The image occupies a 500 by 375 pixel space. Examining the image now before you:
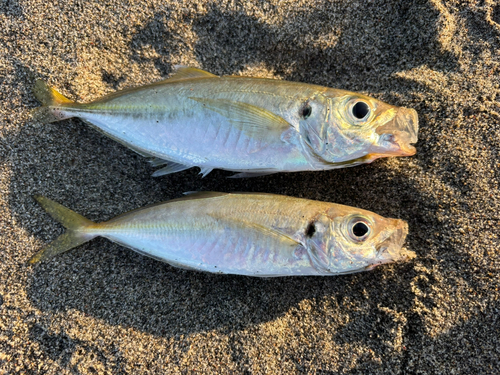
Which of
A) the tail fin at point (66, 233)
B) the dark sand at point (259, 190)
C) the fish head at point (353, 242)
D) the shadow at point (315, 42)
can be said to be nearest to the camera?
the fish head at point (353, 242)

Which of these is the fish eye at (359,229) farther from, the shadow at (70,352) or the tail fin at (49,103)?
the tail fin at (49,103)

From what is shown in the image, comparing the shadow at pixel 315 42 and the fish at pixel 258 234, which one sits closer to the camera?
the fish at pixel 258 234

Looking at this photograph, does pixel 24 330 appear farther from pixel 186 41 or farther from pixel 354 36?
pixel 354 36

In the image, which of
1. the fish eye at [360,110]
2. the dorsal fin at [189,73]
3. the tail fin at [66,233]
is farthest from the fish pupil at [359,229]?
the tail fin at [66,233]

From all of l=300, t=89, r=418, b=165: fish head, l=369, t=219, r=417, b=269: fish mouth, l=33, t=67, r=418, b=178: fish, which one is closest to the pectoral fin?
l=33, t=67, r=418, b=178: fish

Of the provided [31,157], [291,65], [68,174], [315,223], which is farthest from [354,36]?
[31,157]

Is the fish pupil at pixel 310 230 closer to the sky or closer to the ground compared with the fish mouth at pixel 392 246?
closer to the ground

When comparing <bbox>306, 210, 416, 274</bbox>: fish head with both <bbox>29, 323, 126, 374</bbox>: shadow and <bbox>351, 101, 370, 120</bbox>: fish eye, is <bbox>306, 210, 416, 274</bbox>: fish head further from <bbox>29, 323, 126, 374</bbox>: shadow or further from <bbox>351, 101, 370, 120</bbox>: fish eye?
<bbox>29, 323, 126, 374</bbox>: shadow

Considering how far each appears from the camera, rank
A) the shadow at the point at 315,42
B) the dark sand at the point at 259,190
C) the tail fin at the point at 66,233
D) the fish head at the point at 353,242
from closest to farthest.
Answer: the fish head at the point at 353,242
the dark sand at the point at 259,190
the tail fin at the point at 66,233
the shadow at the point at 315,42
